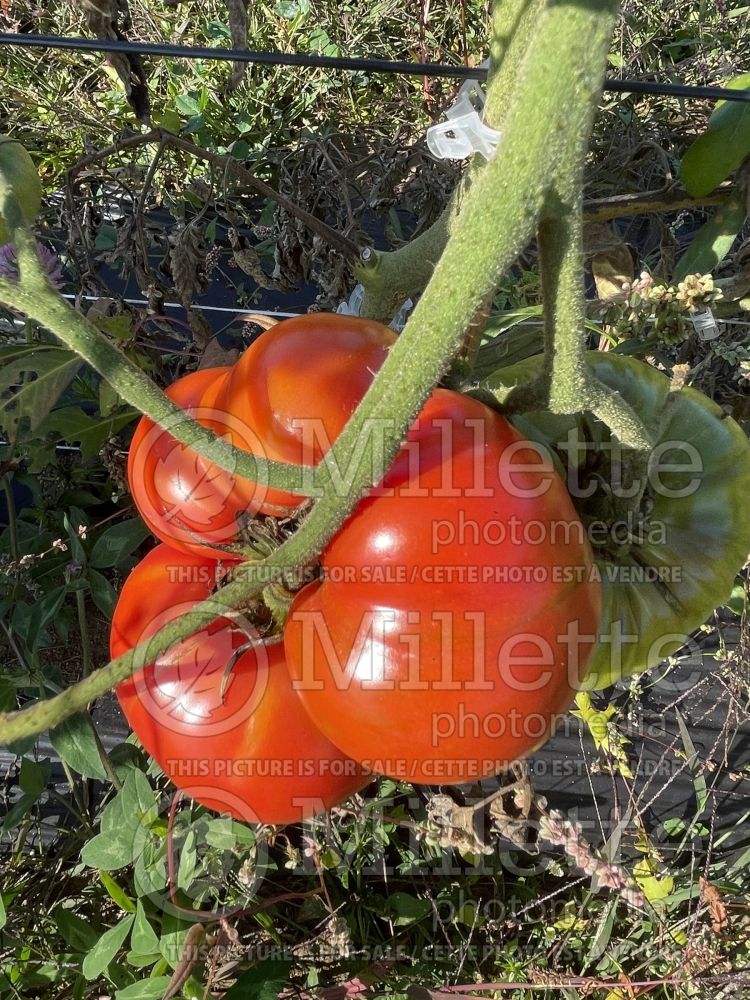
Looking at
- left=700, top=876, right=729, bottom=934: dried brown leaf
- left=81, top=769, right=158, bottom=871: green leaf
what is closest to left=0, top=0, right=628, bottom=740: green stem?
left=81, top=769, right=158, bottom=871: green leaf

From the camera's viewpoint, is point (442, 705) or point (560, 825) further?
point (560, 825)

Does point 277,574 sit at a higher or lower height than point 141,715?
higher

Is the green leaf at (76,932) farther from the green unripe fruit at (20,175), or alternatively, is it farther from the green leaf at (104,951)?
the green unripe fruit at (20,175)

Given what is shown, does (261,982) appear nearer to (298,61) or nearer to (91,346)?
(91,346)

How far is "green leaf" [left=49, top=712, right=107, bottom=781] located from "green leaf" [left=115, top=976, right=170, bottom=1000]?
10.9 inches

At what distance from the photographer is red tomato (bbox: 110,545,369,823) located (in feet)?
2.44

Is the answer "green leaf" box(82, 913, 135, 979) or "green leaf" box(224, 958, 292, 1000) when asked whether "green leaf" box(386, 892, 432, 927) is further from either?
"green leaf" box(82, 913, 135, 979)

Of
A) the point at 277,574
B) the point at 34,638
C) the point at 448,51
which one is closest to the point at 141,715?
the point at 277,574

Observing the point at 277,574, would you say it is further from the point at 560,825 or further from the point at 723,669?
the point at 723,669

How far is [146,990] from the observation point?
1022 millimetres

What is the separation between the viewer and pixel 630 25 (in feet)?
6.55

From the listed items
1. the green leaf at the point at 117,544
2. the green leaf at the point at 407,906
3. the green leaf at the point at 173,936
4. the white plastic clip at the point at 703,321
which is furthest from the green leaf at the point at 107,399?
the green leaf at the point at 407,906

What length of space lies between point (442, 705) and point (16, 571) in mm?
965

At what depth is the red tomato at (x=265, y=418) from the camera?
0.71m
